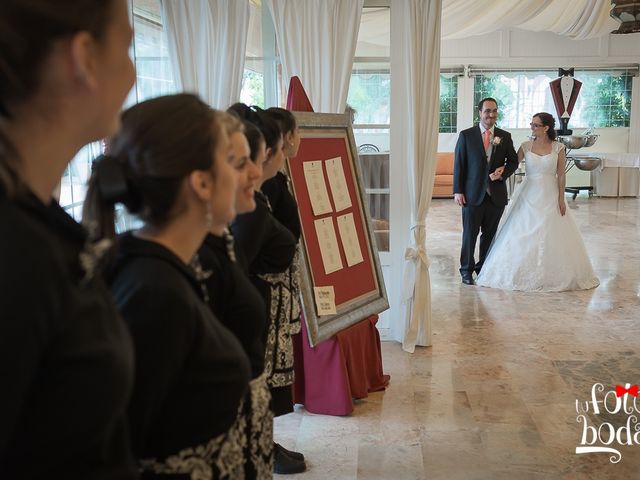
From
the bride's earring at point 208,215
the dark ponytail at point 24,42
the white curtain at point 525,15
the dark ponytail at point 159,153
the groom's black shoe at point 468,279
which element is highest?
the white curtain at point 525,15

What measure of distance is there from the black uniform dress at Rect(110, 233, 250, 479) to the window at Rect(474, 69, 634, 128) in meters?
13.5

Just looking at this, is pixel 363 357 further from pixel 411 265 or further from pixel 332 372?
pixel 411 265

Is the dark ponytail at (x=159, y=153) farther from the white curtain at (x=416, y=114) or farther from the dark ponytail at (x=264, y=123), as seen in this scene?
the white curtain at (x=416, y=114)

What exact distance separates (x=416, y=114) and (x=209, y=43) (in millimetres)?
1350

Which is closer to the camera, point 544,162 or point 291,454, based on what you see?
point 291,454

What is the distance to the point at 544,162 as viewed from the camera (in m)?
6.44

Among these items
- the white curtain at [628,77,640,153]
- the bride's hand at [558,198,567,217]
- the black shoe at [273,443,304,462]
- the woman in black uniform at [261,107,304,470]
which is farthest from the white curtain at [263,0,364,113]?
the white curtain at [628,77,640,153]

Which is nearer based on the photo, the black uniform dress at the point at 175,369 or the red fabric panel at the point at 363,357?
the black uniform dress at the point at 175,369

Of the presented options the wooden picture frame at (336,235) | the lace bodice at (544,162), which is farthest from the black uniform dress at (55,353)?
the lace bodice at (544,162)

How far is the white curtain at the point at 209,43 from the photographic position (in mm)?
4258

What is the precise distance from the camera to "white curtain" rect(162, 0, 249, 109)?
426cm

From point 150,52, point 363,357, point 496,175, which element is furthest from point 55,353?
point 496,175

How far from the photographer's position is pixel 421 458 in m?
3.08

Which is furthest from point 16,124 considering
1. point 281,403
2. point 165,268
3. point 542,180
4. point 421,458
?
point 542,180
